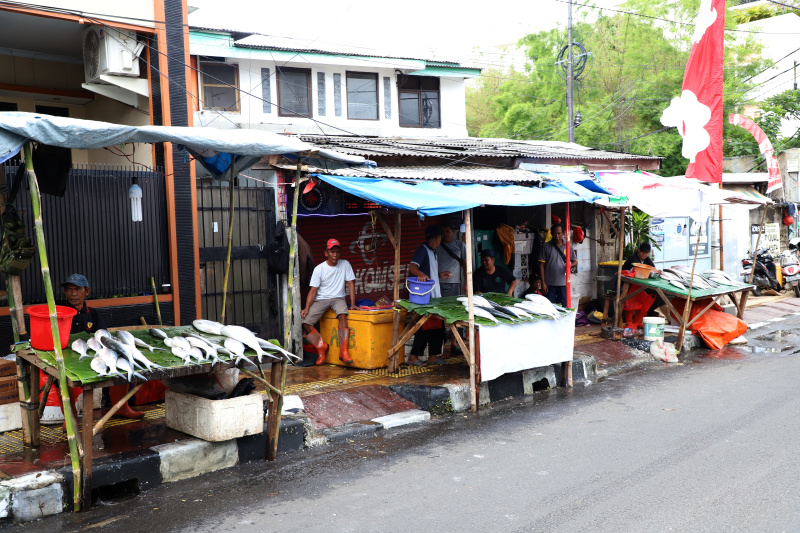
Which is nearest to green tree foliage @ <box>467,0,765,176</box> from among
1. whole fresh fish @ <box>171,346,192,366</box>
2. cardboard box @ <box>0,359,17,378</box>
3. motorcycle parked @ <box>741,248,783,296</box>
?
motorcycle parked @ <box>741,248,783,296</box>

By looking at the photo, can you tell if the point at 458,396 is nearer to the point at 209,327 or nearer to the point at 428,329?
the point at 428,329

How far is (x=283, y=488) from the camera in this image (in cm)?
569

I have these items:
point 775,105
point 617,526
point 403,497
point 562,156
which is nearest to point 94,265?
point 403,497

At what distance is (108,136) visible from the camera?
5.45 meters

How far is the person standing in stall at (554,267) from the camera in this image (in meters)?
12.3

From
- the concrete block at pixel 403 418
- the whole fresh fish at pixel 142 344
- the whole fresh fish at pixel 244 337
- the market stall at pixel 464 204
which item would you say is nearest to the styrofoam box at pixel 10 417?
the whole fresh fish at pixel 142 344

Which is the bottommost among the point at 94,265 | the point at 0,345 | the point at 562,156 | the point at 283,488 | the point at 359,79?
the point at 283,488

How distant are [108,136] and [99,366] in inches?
73.5

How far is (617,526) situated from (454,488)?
4.59 ft

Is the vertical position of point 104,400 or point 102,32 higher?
point 102,32

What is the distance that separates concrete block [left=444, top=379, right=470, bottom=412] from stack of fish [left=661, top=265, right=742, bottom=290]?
16.6 feet

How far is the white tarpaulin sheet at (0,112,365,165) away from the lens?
505cm

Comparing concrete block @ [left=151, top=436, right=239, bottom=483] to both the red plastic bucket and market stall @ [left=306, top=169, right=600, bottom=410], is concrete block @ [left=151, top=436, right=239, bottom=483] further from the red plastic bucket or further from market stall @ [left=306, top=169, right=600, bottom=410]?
market stall @ [left=306, top=169, right=600, bottom=410]

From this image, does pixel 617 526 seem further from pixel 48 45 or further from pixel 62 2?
pixel 48 45
